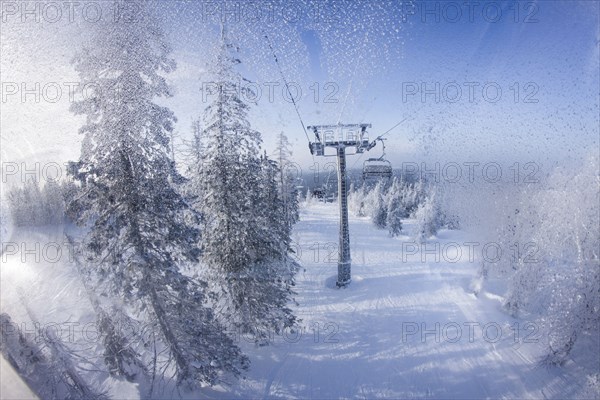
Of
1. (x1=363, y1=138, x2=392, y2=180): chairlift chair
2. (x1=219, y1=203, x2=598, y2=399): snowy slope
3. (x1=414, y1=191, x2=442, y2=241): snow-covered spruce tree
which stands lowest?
(x1=219, y1=203, x2=598, y2=399): snowy slope

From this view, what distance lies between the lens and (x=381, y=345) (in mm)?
12414

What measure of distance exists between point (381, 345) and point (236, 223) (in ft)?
28.1

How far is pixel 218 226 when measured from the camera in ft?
37.6

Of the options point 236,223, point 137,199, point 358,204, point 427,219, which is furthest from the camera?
point 358,204

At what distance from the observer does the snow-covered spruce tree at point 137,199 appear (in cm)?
714

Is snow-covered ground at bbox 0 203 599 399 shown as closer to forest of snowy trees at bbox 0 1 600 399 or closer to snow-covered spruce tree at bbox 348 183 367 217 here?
forest of snowy trees at bbox 0 1 600 399

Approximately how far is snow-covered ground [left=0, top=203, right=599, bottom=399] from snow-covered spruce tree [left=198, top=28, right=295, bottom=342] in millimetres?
2023

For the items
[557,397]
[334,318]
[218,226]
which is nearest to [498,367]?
[557,397]

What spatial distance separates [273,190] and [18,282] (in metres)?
12.6

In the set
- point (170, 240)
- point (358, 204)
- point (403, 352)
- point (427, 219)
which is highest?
point (170, 240)

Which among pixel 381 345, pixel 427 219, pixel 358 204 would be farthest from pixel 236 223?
pixel 358 204

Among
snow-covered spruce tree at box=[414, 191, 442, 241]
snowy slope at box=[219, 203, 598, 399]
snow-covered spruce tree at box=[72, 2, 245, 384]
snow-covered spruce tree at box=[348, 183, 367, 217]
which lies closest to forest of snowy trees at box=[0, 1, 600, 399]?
snow-covered spruce tree at box=[72, 2, 245, 384]

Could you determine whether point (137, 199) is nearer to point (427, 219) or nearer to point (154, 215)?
point (154, 215)

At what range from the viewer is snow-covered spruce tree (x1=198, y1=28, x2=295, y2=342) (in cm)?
1065
